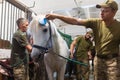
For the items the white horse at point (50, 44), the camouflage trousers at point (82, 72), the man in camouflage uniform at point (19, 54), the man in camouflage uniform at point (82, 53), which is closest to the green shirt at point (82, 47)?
the man in camouflage uniform at point (82, 53)

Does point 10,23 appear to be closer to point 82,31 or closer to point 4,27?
point 4,27

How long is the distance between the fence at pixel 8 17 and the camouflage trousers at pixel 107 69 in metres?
2.36

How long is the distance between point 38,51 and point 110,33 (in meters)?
1.22

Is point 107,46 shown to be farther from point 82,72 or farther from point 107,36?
point 82,72

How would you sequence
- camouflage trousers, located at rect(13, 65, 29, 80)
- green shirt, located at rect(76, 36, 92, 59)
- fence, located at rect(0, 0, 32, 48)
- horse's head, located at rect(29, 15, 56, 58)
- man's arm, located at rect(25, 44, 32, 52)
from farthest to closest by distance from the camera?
1. green shirt, located at rect(76, 36, 92, 59)
2. fence, located at rect(0, 0, 32, 48)
3. camouflage trousers, located at rect(13, 65, 29, 80)
4. man's arm, located at rect(25, 44, 32, 52)
5. horse's head, located at rect(29, 15, 56, 58)

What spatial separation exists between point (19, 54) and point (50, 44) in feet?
1.87

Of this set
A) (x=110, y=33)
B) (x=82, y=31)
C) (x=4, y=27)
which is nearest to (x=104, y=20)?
(x=110, y=33)

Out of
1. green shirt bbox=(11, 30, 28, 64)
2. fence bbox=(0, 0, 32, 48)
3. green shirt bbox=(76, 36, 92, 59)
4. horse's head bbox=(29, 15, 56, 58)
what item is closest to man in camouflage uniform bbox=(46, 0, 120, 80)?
horse's head bbox=(29, 15, 56, 58)

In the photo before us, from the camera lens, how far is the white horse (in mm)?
3895

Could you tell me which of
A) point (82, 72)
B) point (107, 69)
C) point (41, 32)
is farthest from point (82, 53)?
point (107, 69)

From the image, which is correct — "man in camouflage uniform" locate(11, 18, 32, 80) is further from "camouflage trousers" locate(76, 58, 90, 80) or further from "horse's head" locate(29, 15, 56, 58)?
"camouflage trousers" locate(76, 58, 90, 80)

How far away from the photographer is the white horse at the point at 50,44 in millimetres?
3895

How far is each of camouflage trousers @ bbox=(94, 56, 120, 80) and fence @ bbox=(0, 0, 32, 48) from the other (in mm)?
2358

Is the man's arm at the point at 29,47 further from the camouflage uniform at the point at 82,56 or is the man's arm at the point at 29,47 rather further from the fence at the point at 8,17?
the camouflage uniform at the point at 82,56
